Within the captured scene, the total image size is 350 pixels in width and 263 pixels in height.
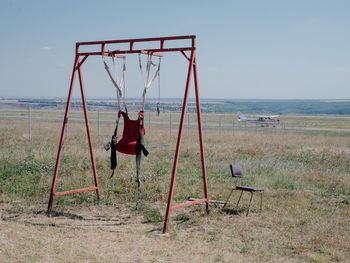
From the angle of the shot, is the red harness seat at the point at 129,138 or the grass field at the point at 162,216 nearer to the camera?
the grass field at the point at 162,216

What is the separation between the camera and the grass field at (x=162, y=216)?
593cm

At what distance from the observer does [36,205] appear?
8781 mm

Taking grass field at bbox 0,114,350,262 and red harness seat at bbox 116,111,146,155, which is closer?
grass field at bbox 0,114,350,262

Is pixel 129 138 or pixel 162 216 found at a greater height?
pixel 129 138

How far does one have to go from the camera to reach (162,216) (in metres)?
7.92

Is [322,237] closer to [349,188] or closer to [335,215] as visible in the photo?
[335,215]

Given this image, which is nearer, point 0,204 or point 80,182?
point 0,204

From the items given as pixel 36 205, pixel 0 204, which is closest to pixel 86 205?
pixel 36 205

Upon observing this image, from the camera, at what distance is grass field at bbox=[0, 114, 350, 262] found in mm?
5934

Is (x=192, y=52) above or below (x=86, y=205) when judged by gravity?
above

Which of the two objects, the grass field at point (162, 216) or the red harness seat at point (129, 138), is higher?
the red harness seat at point (129, 138)

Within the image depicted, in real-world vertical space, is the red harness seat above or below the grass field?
above

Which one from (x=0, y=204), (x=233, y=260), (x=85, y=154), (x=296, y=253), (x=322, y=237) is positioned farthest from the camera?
(x=85, y=154)

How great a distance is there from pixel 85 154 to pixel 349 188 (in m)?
8.19
